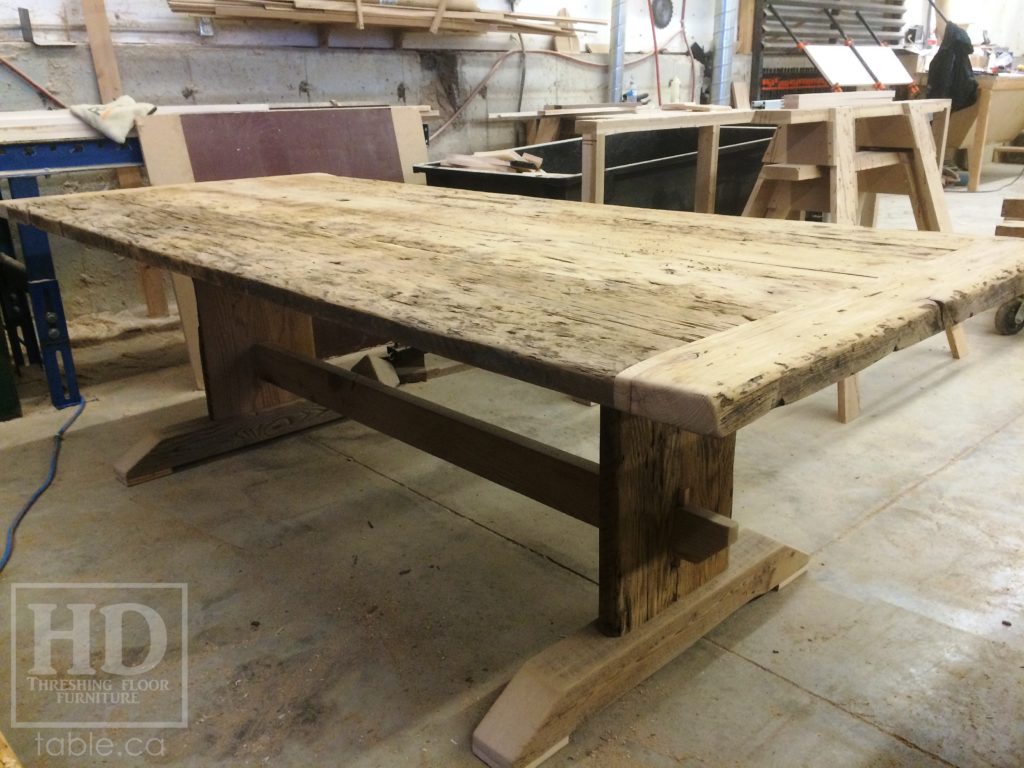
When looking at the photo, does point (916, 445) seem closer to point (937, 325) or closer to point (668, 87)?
point (937, 325)

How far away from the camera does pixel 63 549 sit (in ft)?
5.57

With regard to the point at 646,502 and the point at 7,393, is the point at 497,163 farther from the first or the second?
the point at 646,502

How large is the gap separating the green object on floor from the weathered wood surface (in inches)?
38.3

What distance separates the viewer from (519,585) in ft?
5.10

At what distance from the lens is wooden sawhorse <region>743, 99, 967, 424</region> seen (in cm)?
224

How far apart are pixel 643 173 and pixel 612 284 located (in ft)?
6.58

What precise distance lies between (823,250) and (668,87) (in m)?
4.82

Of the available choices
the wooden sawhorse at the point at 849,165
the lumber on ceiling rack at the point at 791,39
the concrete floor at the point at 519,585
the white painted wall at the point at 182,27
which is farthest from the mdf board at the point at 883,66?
the lumber on ceiling rack at the point at 791,39

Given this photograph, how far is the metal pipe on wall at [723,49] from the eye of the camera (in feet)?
18.1

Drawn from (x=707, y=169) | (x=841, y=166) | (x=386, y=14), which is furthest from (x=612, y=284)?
(x=386, y=14)

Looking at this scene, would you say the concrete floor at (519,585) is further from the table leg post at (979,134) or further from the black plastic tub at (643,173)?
the table leg post at (979,134)

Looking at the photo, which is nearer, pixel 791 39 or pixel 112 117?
pixel 112 117

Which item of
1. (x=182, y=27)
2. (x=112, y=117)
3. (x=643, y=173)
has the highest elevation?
(x=182, y=27)

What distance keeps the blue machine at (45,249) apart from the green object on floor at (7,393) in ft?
0.32
